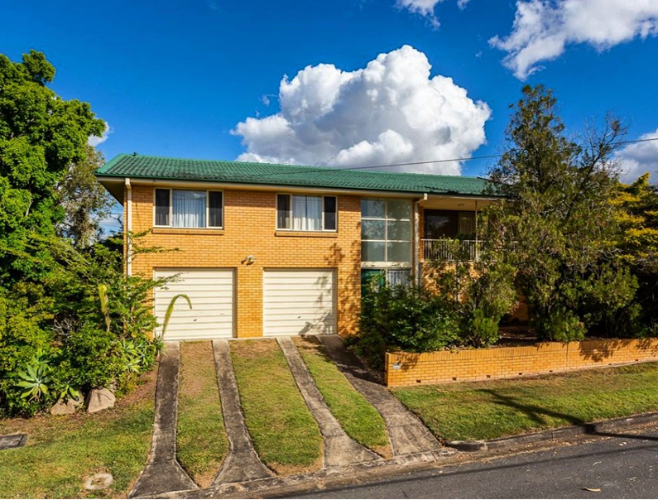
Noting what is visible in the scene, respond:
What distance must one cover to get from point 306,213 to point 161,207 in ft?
14.6

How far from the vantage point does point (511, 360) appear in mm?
10047

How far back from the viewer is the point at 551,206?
35.6 feet

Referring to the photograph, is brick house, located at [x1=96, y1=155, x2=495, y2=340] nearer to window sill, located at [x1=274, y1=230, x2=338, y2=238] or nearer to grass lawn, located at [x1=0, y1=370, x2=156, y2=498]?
window sill, located at [x1=274, y1=230, x2=338, y2=238]

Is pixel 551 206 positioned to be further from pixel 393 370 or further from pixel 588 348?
pixel 393 370

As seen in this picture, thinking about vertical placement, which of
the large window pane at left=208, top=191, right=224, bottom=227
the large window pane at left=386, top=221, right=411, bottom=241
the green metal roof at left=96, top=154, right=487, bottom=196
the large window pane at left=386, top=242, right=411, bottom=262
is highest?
the green metal roof at left=96, top=154, right=487, bottom=196

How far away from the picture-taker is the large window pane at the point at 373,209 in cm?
1388

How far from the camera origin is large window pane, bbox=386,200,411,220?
1419cm

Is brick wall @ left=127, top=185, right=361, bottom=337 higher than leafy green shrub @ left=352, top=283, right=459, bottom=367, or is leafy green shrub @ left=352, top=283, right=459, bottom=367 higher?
brick wall @ left=127, top=185, right=361, bottom=337

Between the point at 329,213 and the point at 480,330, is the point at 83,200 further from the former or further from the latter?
the point at 480,330

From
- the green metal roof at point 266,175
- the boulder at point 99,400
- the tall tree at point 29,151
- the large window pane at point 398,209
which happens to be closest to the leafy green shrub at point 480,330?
the green metal roof at point 266,175

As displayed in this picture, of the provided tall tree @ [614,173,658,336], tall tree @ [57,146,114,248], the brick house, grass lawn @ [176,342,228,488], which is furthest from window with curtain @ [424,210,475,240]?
tall tree @ [57,146,114,248]

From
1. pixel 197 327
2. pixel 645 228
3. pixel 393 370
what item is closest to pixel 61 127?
pixel 197 327

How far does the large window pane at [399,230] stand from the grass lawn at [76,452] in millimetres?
9242

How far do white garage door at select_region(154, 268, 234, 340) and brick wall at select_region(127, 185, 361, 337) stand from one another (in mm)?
277
